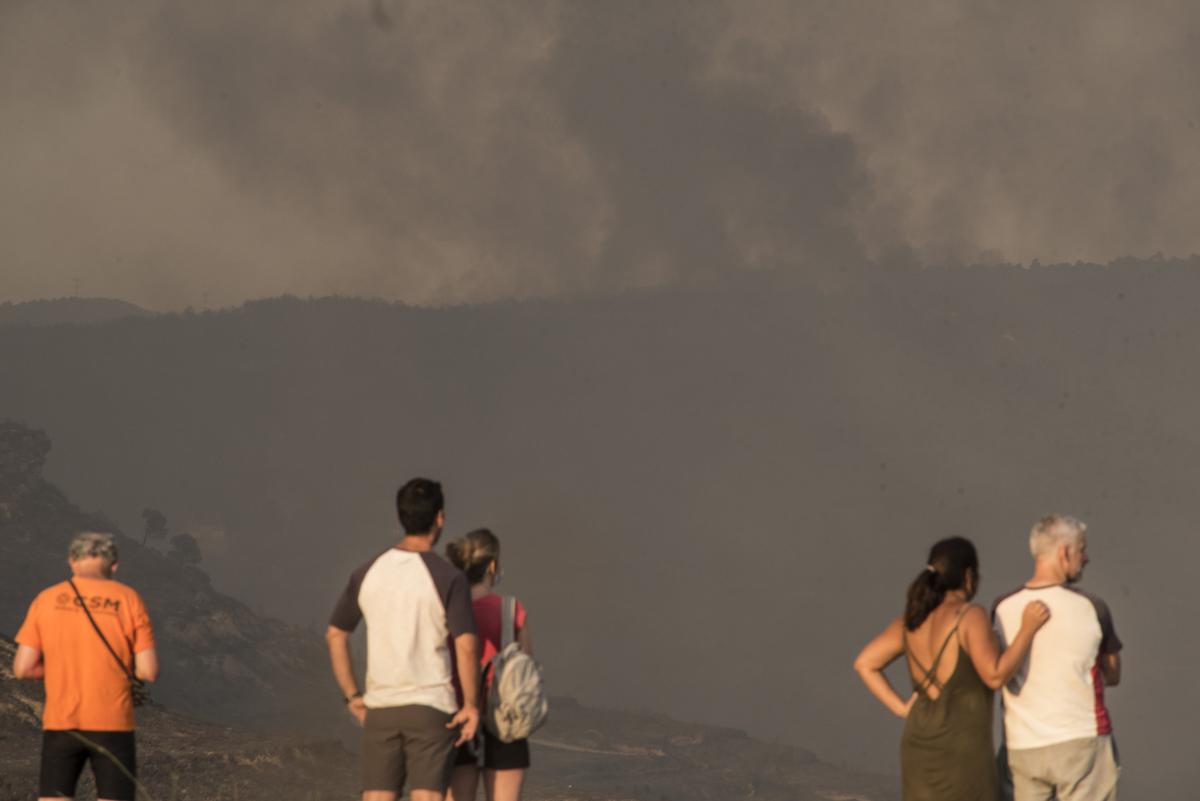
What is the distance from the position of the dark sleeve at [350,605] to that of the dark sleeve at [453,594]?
0.28 meters

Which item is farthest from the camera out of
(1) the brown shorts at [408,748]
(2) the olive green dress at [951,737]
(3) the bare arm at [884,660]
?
(1) the brown shorts at [408,748]

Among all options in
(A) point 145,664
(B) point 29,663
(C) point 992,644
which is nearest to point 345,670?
(A) point 145,664

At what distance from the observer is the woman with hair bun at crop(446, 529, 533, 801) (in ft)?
24.7

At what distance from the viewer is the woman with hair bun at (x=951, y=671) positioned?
669cm

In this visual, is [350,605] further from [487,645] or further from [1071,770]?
[1071,770]

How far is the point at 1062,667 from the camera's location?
266 inches

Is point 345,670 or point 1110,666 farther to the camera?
point 345,670

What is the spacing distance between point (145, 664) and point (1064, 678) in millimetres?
3754

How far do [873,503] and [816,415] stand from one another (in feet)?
58.4

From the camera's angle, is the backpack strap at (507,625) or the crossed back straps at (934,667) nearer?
the crossed back straps at (934,667)

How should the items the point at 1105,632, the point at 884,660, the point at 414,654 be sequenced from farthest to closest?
the point at 414,654
the point at 884,660
the point at 1105,632

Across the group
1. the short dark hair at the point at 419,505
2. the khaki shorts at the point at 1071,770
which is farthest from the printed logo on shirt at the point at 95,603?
the khaki shorts at the point at 1071,770

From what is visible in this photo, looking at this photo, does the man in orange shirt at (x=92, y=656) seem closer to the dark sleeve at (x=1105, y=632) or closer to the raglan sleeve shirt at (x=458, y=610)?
the raglan sleeve shirt at (x=458, y=610)

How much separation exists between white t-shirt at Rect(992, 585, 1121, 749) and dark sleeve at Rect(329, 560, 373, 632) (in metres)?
2.62
